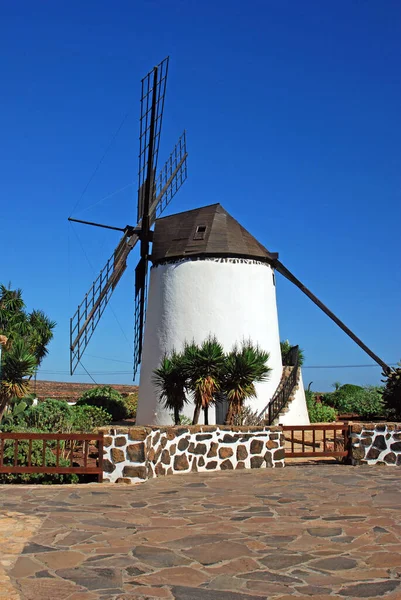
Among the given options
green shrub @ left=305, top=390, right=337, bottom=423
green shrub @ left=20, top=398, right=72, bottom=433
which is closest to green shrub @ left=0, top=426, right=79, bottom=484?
green shrub @ left=20, top=398, right=72, bottom=433

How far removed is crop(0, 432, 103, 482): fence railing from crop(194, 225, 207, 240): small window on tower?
10.5 metres

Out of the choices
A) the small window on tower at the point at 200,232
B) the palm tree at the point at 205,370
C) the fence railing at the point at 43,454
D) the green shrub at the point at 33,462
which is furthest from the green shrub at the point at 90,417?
the small window on tower at the point at 200,232

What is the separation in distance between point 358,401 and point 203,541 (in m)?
22.9

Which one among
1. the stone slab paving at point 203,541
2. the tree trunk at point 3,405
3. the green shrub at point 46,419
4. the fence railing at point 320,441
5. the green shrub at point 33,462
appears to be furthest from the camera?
the tree trunk at point 3,405

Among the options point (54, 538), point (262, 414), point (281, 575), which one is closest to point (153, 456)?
point (54, 538)

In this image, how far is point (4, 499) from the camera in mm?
8648

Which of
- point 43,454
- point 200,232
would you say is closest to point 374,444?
point 43,454

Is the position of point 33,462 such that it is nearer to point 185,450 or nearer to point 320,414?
point 185,450

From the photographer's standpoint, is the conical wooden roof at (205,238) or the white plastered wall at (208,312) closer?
the white plastered wall at (208,312)

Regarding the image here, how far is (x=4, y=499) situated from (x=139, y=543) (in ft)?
9.96

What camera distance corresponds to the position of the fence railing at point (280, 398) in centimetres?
1994

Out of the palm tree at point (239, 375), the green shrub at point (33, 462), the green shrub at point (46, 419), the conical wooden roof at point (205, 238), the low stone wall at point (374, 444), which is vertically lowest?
the green shrub at point (33, 462)

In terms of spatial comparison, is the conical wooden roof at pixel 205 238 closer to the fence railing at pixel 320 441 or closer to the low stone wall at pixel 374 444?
the fence railing at pixel 320 441

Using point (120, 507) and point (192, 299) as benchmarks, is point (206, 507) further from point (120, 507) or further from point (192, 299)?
point (192, 299)
